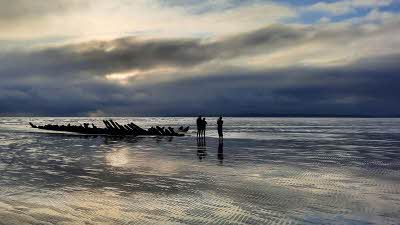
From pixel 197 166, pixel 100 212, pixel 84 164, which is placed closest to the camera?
pixel 100 212

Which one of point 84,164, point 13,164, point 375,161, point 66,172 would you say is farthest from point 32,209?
point 375,161

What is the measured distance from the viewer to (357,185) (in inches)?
594

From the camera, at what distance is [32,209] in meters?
11.3

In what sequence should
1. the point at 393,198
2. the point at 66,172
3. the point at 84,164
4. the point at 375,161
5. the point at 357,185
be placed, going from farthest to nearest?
the point at 375,161, the point at 84,164, the point at 66,172, the point at 357,185, the point at 393,198

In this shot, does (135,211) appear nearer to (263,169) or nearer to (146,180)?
(146,180)

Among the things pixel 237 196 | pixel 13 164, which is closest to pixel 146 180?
pixel 237 196

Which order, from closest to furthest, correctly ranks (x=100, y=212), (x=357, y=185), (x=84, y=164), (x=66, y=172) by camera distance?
(x=100, y=212) < (x=357, y=185) < (x=66, y=172) < (x=84, y=164)

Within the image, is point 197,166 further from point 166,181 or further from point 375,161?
point 375,161

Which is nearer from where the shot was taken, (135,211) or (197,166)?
(135,211)

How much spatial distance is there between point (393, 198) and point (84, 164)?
589 inches

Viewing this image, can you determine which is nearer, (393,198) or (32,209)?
(32,209)

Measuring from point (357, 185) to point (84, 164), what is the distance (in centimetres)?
1333

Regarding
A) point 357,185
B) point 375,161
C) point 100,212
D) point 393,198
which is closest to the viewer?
point 100,212

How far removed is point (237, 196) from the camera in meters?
12.9
